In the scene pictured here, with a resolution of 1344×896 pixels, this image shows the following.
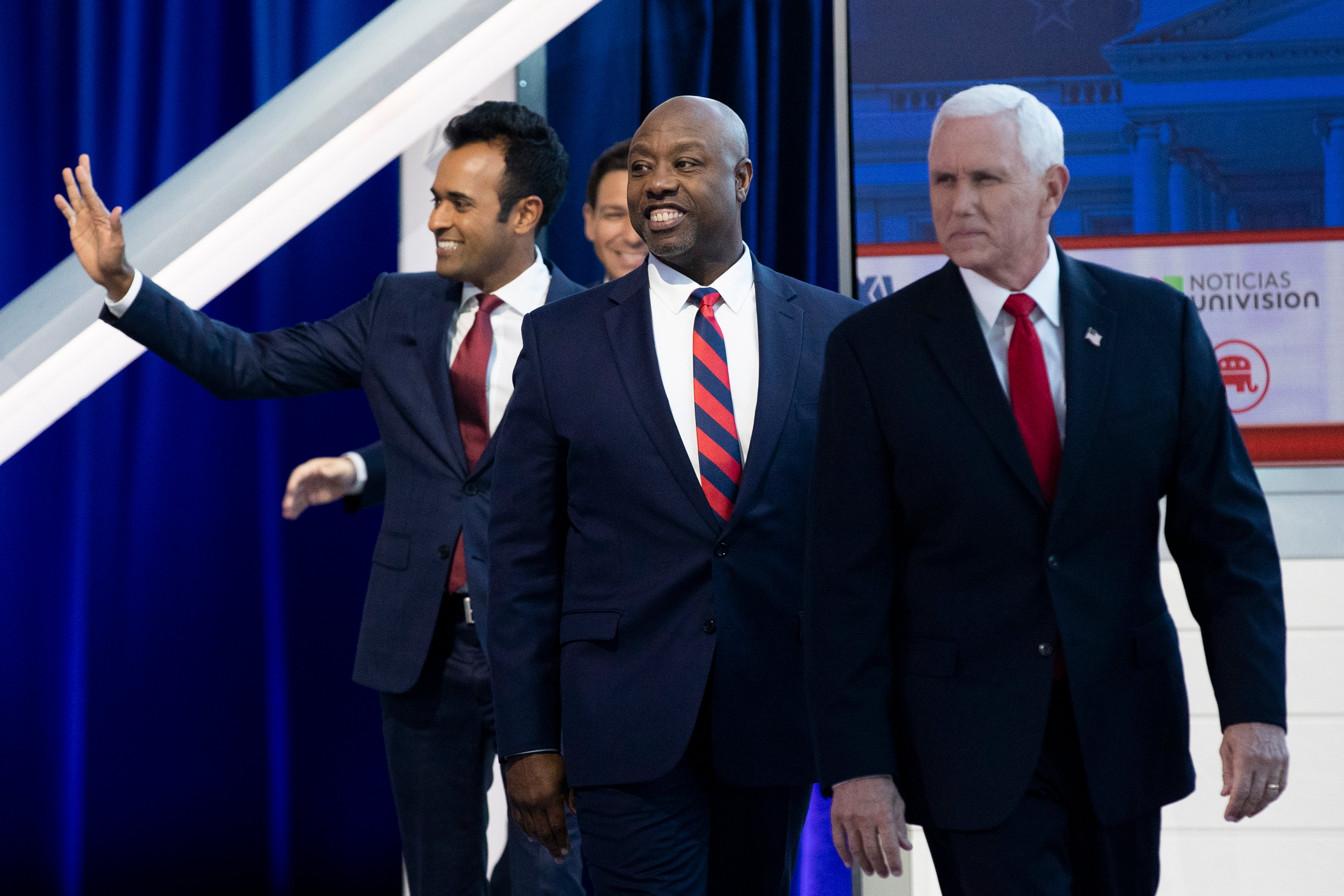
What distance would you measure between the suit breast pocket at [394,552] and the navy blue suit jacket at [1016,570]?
980 mm

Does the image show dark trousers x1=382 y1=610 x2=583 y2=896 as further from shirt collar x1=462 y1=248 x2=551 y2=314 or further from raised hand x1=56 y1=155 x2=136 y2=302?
raised hand x1=56 y1=155 x2=136 y2=302

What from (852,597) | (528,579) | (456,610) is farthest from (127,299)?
(852,597)

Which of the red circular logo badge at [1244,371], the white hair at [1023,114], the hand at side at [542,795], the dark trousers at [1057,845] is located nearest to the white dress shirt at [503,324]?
the hand at side at [542,795]

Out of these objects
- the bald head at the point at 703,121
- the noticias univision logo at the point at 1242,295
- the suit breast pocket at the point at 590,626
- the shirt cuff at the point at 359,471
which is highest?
the bald head at the point at 703,121

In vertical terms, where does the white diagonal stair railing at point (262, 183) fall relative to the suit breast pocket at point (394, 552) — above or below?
above

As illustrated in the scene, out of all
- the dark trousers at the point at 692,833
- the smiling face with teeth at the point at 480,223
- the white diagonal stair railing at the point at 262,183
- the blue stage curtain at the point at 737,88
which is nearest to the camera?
the dark trousers at the point at 692,833

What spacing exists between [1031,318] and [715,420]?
0.43 metres

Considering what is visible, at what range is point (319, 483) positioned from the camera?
2512mm

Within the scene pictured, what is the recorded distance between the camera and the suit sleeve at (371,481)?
102 inches

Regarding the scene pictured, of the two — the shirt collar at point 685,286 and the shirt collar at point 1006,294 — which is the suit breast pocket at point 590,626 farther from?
the shirt collar at point 1006,294

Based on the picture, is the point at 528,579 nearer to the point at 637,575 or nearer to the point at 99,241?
the point at 637,575

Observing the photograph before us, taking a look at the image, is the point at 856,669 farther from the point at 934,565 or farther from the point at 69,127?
the point at 69,127

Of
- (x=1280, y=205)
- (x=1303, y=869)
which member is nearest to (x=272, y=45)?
(x=1280, y=205)

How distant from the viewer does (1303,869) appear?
8.09ft
